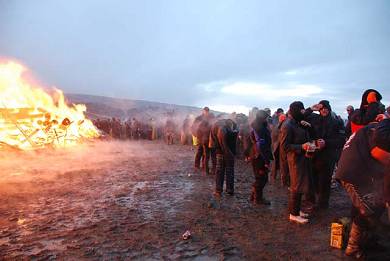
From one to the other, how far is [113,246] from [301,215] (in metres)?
3.63

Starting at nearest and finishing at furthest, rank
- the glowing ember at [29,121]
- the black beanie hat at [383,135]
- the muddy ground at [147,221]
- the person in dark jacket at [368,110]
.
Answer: the black beanie hat at [383,135]
the muddy ground at [147,221]
the person in dark jacket at [368,110]
the glowing ember at [29,121]

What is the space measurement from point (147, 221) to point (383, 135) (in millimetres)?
4392

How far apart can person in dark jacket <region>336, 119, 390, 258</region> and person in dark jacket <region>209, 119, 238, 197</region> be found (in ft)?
12.5

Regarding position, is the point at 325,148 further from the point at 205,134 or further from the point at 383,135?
the point at 205,134

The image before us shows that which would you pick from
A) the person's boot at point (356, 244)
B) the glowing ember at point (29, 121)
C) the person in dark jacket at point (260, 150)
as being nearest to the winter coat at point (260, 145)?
the person in dark jacket at point (260, 150)

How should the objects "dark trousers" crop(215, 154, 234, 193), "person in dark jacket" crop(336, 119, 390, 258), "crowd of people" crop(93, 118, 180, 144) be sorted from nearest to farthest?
"person in dark jacket" crop(336, 119, 390, 258) → "dark trousers" crop(215, 154, 234, 193) → "crowd of people" crop(93, 118, 180, 144)

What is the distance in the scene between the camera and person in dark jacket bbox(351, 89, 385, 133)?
5914mm

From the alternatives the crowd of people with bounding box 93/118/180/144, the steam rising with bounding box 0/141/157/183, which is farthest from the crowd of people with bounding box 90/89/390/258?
the crowd of people with bounding box 93/118/180/144

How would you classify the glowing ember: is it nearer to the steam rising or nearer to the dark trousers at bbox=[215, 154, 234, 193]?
the steam rising

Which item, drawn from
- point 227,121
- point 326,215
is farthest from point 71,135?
point 326,215

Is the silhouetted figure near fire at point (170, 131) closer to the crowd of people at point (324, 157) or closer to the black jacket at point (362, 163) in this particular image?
the crowd of people at point (324, 157)

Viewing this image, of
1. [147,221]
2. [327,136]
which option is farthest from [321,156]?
[147,221]

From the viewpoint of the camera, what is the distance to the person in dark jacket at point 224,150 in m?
8.31

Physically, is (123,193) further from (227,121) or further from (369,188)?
(369,188)
